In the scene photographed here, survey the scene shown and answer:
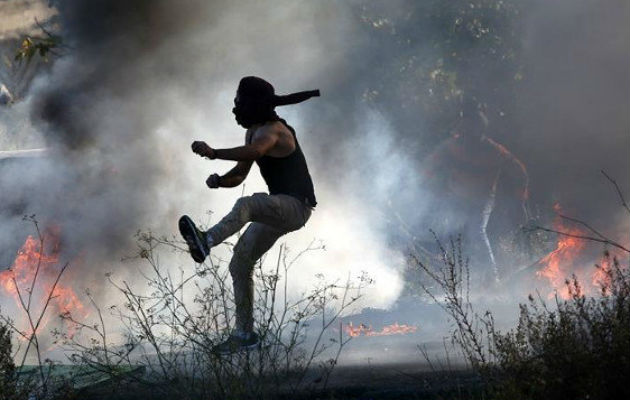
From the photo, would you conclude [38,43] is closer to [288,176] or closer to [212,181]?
[288,176]

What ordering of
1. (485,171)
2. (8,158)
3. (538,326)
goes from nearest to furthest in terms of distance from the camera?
1. (538,326)
2. (8,158)
3. (485,171)

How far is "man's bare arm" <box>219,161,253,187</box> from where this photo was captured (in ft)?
18.3

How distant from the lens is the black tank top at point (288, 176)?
5551 millimetres

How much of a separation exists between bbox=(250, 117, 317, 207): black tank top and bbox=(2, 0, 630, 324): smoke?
27.0ft

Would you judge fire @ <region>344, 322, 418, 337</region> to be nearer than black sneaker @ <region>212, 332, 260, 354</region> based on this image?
No

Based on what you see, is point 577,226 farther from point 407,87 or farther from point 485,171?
point 407,87

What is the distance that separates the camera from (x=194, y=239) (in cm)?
484

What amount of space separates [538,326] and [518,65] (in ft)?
37.4

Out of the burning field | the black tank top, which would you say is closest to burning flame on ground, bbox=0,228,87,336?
the burning field

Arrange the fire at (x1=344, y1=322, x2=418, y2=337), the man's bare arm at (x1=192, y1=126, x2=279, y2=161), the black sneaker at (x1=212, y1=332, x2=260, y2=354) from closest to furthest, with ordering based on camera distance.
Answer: the black sneaker at (x1=212, y1=332, x2=260, y2=354)
the man's bare arm at (x1=192, y1=126, x2=279, y2=161)
the fire at (x1=344, y1=322, x2=418, y2=337)

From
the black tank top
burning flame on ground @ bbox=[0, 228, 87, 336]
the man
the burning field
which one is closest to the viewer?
the man

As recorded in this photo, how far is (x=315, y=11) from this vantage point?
14594 millimetres

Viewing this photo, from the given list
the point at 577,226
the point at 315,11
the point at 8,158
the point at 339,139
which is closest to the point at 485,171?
the point at 577,226

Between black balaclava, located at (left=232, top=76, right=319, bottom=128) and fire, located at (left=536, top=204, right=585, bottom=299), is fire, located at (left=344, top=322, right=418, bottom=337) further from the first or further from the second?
black balaclava, located at (left=232, top=76, right=319, bottom=128)
